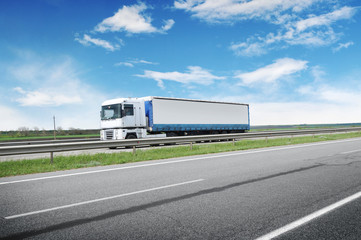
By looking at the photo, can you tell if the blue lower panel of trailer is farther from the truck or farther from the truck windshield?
the truck windshield

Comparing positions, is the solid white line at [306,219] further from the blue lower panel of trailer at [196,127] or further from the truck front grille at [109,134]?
the blue lower panel of trailer at [196,127]

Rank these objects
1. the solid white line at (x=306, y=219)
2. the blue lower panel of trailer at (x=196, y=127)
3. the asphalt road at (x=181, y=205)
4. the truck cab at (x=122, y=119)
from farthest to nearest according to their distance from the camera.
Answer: the blue lower panel of trailer at (x=196, y=127) → the truck cab at (x=122, y=119) → the asphalt road at (x=181, y=205) → the solid white line at (x=306, y=219)

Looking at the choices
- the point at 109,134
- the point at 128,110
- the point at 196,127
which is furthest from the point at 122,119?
the point at 196,127

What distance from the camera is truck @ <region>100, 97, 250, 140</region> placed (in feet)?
60.8

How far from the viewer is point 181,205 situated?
4.48m

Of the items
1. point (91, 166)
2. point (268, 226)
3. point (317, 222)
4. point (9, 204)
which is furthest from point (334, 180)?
point (91, 166)

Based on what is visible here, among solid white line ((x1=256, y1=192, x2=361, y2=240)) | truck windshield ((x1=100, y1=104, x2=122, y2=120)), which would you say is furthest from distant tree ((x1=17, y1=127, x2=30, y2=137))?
solid white line ((x1=256, y1=192, x2=361, y2=240))

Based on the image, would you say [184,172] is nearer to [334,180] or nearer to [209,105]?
[334,180]

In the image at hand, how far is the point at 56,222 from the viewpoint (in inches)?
151

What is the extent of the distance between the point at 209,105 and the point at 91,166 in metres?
17.5

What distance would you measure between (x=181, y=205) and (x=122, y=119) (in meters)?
14.4

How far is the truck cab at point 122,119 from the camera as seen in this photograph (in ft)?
59.8

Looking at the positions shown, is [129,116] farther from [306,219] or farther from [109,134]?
[306,219]

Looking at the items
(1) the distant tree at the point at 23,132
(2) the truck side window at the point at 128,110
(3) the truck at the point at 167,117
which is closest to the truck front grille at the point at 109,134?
(3) the truck at the point at 167,117
